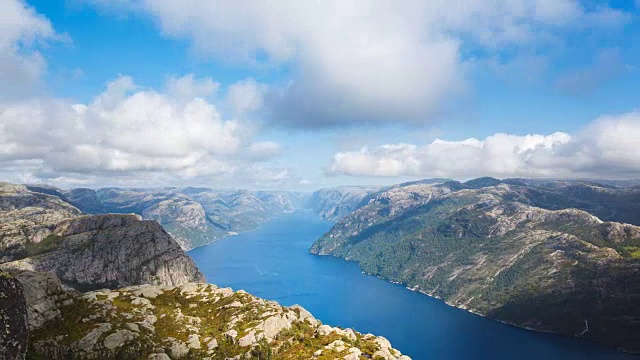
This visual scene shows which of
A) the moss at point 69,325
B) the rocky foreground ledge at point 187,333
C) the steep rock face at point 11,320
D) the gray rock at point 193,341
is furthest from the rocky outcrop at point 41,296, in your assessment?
the steep rock face at point 11,320

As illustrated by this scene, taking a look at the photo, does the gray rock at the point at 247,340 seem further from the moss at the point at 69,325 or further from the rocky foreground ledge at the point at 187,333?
the moss at the point at 69,325

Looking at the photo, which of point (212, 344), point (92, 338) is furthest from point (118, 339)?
point (212, 344)

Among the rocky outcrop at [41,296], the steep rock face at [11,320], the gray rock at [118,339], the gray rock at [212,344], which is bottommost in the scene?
the gray rock at [212,344]

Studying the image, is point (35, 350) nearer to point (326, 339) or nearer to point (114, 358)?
point (114, 358)

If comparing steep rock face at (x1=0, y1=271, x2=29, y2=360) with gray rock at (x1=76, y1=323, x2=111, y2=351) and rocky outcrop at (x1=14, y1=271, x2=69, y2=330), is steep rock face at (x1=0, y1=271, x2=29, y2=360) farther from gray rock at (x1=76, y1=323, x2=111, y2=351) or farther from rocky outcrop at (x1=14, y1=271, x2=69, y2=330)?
rocky outcrop at (x1=14, y1=271, x2=69, y2=330)

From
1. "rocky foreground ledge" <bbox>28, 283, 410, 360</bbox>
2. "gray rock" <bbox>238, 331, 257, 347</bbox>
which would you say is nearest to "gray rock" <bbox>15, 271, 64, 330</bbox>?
"rocky foreground ledge" <bbox>28, 283, 410, 360</bbox>
